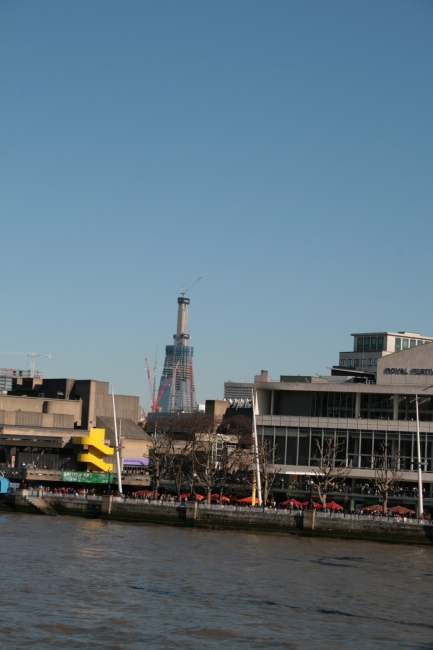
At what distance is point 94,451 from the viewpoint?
125000 mm

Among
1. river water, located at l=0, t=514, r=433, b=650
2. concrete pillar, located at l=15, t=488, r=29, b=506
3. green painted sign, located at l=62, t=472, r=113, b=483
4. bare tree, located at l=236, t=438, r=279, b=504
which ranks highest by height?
bare tree, located at l=236, t=438, r=279, b=504

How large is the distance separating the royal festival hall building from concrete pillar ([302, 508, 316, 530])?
763 inches

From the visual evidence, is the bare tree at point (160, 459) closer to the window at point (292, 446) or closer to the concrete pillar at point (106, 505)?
the concrete pillar at point (106, 505)

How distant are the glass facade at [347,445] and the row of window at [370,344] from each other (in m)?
76.5

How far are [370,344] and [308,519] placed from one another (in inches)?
4107

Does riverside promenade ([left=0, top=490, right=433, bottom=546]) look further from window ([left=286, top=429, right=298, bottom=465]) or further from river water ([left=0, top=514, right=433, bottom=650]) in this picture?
window ([left=286, top=429, right=298, bottom=465])

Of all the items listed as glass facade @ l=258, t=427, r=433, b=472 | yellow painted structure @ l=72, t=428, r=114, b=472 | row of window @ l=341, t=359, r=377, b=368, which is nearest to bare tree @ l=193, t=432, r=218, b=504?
glass facade @ l=258, t=427, r=433, b=472

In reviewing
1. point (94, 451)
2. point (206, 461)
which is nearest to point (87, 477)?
point (94, 451)

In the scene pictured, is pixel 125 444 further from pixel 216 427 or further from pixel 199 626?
pixel 199 626

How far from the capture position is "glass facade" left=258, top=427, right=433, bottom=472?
10531cm

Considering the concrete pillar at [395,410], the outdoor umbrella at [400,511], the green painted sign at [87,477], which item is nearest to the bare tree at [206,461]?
the green painted sign at [87,477]

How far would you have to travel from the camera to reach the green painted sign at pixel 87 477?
116062 mm

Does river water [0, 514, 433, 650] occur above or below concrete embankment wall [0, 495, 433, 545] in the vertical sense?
below

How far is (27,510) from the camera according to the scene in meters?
98.8
